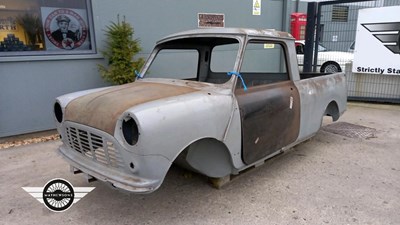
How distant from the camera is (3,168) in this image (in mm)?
4039

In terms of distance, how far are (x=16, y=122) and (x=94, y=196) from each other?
2.82 meters

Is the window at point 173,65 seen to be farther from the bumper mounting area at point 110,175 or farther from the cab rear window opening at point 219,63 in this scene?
the bumper mounting area at point 110,175

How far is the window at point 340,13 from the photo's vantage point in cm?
735

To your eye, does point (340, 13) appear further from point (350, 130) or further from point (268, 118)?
point (268, 118)

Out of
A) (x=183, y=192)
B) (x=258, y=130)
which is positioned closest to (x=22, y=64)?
(x=183, y=192)

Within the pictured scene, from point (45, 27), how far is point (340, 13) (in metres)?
6.61

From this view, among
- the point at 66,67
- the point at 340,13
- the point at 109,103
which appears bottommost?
the point at 109,103

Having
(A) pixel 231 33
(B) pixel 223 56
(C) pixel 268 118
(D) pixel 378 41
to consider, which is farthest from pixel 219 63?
(C) pixel 268 118

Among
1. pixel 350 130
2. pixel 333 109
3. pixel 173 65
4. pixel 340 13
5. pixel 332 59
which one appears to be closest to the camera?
pixel 333 109

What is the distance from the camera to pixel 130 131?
234 centimetres

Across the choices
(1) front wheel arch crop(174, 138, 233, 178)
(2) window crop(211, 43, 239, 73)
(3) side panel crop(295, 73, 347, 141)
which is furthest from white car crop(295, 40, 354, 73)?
(1) front wheel arch crop(174, 138, 233, 178)

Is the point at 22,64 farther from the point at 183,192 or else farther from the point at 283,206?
the point at 283,206

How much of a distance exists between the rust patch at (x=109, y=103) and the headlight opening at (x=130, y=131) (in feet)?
0.35

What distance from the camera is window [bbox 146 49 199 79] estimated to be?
6398 mm
